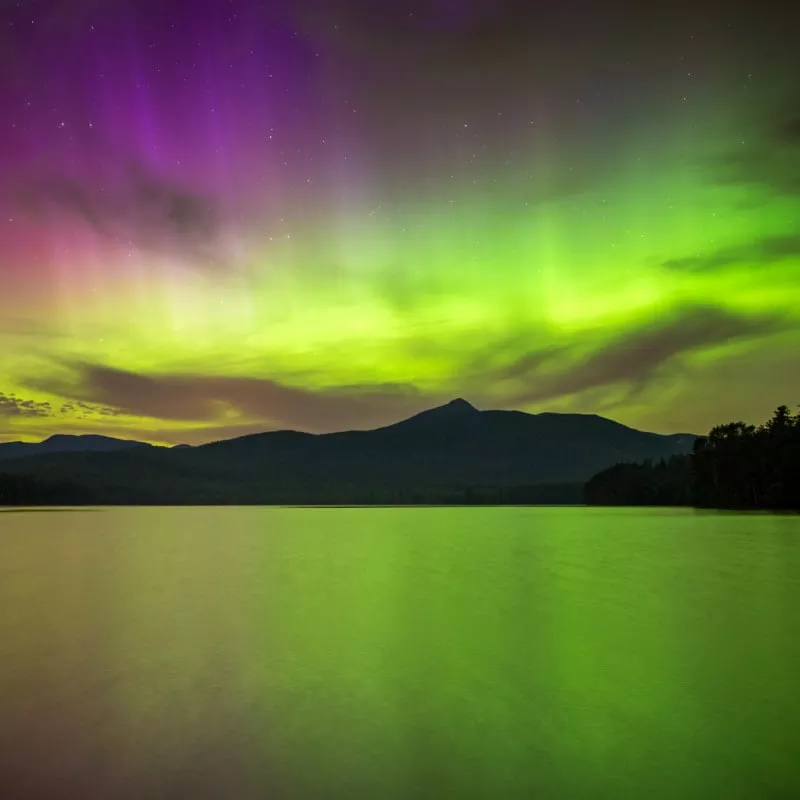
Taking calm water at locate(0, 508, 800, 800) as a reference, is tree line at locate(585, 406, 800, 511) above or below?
above

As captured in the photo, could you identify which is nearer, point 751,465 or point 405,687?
point 405,687

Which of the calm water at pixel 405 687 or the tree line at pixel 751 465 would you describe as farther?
the tree line at pixel 751 465

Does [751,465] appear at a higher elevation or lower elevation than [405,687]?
higher

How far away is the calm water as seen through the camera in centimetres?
1373

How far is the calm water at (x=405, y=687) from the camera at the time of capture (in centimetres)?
1373

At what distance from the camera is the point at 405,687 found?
20.1 m

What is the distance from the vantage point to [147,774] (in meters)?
13.9

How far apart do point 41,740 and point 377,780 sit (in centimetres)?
646

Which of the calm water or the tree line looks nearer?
the calm water

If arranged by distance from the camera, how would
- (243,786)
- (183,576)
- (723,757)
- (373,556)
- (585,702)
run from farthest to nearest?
1. (373,556)
2. (183,576)
3. (585,702)
4. (723,757)
5. (243,786)

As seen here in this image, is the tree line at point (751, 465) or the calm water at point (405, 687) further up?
the tree line at point (751, 465)

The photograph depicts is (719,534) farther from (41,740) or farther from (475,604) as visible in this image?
(41,740)

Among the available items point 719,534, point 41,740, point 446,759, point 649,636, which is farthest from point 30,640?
point 719,534

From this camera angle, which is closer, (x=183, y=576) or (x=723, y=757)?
(x=723, y=757)
